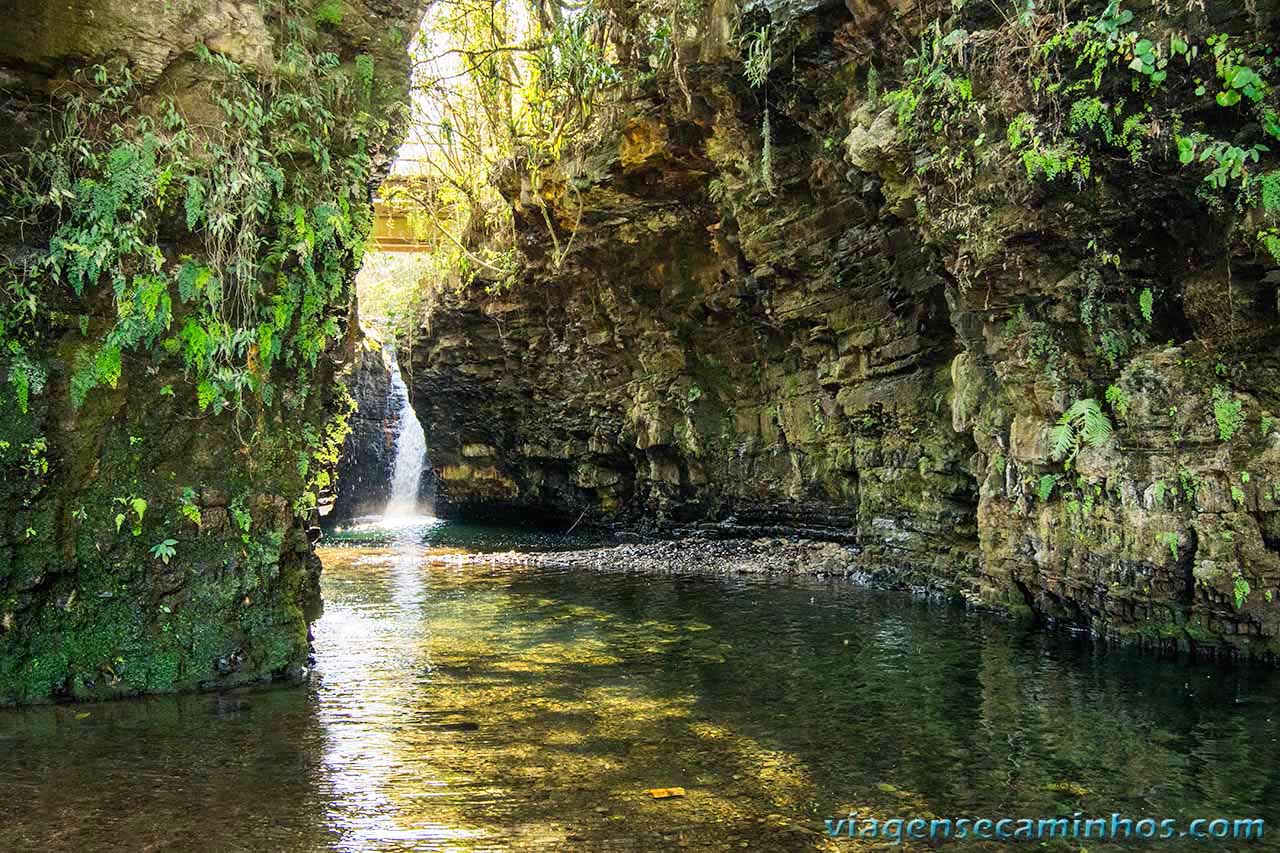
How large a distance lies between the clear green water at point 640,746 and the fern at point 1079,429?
2.10m

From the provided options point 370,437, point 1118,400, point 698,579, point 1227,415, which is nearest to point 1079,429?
point 1118,400

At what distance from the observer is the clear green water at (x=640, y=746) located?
4.82m

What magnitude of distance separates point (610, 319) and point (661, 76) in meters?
7.99

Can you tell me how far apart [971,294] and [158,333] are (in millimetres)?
8806

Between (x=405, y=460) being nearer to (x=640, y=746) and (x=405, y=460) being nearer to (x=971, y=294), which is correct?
(x=971, y=294)

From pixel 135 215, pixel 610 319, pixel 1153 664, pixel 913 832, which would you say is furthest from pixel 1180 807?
pixel 610 319

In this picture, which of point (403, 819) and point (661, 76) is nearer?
point (403, 819)

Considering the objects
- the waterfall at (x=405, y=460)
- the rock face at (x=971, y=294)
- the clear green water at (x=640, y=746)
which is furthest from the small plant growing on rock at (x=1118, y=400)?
the waterfall at (x=405, y=460)

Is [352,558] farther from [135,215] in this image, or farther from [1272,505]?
[1272,505]

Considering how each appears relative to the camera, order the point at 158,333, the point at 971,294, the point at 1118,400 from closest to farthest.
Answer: the point at 158,333 → the point at 1118,400 → the point at 971,294

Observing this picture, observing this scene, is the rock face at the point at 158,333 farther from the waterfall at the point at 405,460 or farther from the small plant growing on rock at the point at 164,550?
the waterfall at the point at 405,460

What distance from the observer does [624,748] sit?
6070mm

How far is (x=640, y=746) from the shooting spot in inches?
241

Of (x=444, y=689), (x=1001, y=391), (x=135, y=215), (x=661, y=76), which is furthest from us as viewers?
(x=661, y=76)
